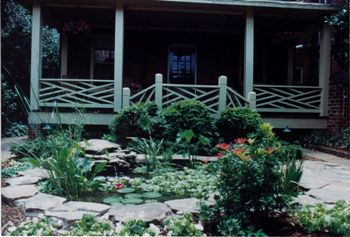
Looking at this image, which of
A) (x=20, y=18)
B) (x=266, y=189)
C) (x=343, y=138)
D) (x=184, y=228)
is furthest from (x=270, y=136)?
(x=20, y=18)

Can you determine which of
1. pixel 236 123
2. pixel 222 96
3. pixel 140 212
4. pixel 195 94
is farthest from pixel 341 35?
pixel 140 212

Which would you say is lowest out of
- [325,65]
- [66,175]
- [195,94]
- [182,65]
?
[66,175]

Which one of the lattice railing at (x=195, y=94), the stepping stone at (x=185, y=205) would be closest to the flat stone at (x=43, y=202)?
the stepping stone at (x=185, y=205)

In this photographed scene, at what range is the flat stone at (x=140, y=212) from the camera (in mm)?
2592

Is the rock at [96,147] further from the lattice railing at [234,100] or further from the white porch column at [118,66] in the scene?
the lattice railing at [234,100]

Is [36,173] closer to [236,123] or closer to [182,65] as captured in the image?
[236,123]

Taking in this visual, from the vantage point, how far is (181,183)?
3.90m

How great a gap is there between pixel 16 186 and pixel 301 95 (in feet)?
22.8

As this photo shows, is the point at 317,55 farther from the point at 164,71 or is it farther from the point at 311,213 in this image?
the point at 311,213

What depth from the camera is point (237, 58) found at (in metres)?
11.2

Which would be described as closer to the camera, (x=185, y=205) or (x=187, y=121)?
(x=185, y=205)

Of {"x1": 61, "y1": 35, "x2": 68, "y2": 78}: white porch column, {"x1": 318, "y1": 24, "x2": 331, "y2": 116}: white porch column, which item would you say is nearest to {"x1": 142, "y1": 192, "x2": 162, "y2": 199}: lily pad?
{"x1": 318, "y1": 24, "x2": 331, "y2": 116}: white porch column

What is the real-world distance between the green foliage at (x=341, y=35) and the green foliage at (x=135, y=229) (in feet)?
24.1

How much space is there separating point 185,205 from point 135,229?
2.31ft
